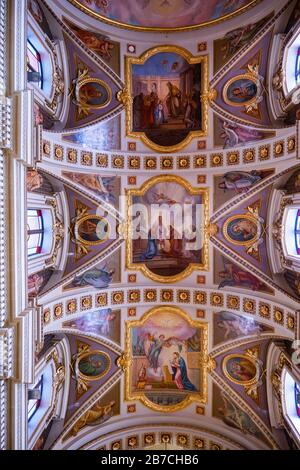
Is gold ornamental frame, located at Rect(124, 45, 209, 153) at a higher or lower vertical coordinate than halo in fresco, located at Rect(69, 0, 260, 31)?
lower

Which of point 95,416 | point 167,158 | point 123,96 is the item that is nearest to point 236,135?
point 167,158

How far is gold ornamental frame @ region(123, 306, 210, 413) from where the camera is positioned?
1414cm

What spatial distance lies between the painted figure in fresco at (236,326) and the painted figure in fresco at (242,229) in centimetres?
278

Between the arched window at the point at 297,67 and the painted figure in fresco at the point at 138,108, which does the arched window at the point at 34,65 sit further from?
the arched window at the point at 297,67

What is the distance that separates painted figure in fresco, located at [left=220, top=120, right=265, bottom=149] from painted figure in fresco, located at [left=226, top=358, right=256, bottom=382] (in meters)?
7.57

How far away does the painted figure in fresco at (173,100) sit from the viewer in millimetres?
13342

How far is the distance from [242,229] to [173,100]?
5106 millimetres

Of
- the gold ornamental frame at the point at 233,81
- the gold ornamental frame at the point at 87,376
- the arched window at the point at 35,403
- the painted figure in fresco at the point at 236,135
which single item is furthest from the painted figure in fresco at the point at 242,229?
the arched window at the point at 35,403

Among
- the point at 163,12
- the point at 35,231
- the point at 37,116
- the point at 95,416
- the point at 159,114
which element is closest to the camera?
the point at 37,116

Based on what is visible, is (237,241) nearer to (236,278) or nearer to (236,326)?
(236,278)

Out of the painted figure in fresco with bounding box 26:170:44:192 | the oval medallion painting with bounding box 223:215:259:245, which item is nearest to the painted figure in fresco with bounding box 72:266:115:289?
the painted figure in fresco with bounding box 26:170:44:192

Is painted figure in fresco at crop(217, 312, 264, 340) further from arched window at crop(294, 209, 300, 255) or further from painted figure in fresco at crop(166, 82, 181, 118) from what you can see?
painted figure in fresco at crop(166, 82, 181, 118)

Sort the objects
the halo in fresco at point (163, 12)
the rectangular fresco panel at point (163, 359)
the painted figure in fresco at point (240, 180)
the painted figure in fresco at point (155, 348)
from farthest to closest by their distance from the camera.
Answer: the painted figure in fresco at point (155, 348)
the rectangular fresco panel at point (163, 359)
the painted figure in fresco at point (240, 180)
the halo in fresco at point (163, 12)

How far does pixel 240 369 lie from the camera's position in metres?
13.7
